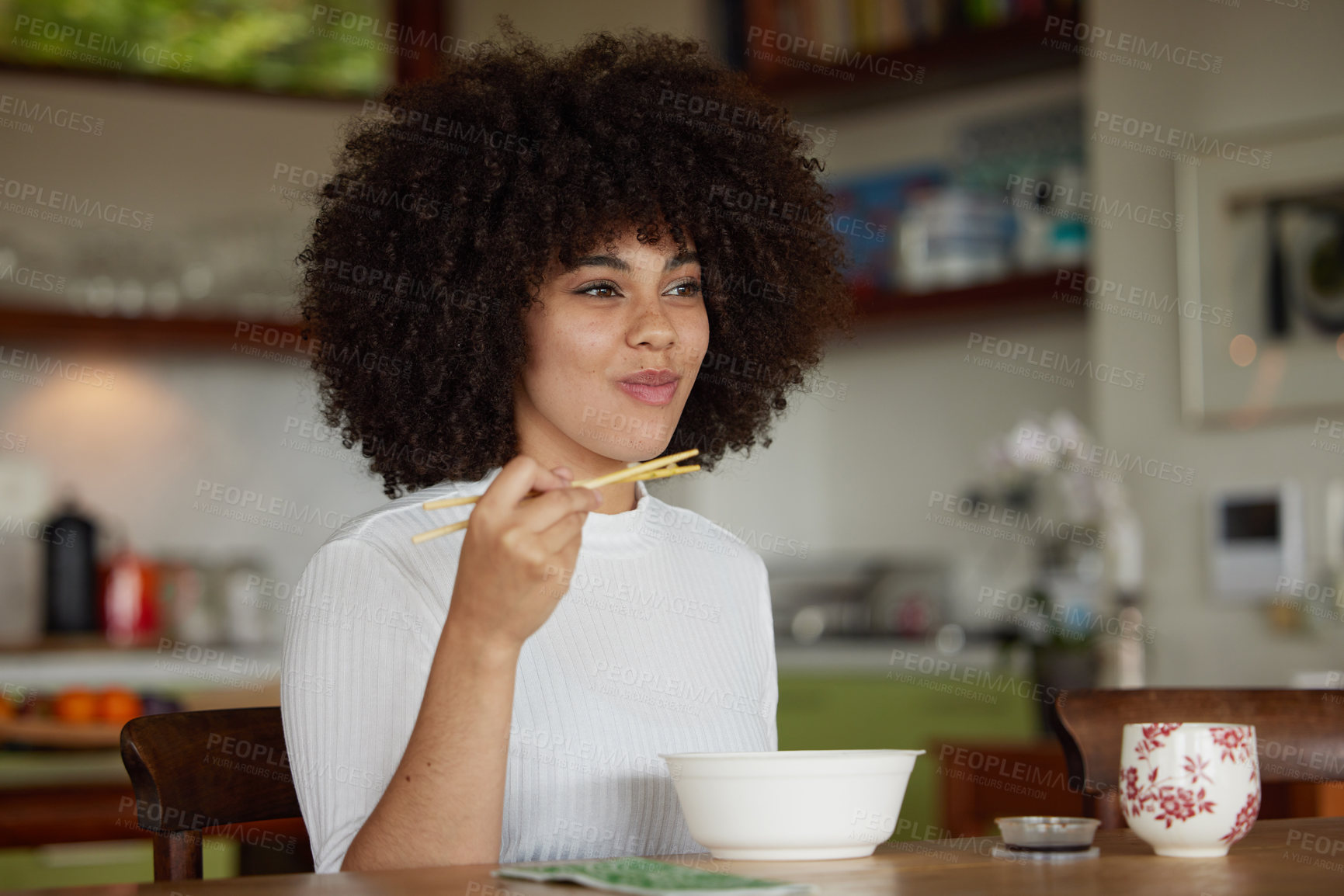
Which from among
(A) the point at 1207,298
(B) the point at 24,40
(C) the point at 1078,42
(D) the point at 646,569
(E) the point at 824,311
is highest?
(B) the point at 24,40

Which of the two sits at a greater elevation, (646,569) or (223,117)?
(223,117)

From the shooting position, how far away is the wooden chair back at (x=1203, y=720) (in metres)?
1.49

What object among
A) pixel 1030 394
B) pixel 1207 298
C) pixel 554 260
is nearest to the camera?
pixel 554 260

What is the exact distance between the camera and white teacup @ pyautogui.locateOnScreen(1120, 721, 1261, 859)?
109 centimetres

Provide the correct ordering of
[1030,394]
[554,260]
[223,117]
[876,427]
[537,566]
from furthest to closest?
[223,117] < [876,427] < [1030,394] < [554,260] < [537,566]

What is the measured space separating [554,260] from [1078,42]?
9.14 ft

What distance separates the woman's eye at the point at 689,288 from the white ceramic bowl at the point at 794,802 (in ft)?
2.16

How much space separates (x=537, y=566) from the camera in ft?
3.49

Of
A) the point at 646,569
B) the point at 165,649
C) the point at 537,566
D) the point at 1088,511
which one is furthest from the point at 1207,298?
the point at 165,649

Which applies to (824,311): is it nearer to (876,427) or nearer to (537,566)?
(537,566)

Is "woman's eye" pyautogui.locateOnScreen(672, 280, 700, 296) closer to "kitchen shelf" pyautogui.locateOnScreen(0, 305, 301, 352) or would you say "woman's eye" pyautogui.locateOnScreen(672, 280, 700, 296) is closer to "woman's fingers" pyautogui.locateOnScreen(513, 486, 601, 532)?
"woman's fingers" pyautogui.locateOnScreen(513, 486, 601, 532)

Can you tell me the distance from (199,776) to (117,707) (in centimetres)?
206

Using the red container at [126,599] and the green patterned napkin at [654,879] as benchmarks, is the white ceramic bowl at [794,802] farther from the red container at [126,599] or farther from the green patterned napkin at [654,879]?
the red container at [126,599]

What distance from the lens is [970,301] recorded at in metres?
4.15
